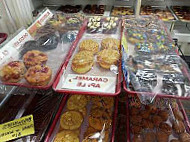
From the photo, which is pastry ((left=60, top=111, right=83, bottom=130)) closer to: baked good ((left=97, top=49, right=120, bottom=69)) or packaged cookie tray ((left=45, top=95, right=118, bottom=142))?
packaged cookie tray ((left=45, top=95, right=118, bottom=142))

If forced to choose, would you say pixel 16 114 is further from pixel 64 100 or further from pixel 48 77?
pixel 48 77

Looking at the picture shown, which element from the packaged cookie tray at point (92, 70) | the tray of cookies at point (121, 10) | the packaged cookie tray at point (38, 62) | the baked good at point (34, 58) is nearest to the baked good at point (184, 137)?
the packaged cookie tray at point (92, 70)

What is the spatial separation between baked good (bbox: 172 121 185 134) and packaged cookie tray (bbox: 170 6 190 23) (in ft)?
5.70

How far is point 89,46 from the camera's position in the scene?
1.13m

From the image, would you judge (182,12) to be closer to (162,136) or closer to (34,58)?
(162,136)

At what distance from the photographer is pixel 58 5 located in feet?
9.62

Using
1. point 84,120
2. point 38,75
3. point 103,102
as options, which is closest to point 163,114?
point 103,102

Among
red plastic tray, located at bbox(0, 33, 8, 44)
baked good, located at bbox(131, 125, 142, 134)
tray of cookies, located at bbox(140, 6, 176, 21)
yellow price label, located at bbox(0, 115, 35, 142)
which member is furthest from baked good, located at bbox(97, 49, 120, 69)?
tray of cookies, located at bbox(140, 6, 176, 21)

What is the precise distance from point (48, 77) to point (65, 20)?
757 millimetres

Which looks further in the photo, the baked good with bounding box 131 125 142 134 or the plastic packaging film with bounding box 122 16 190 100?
the baked good with bounding box 131 125 142 134

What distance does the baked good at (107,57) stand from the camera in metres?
0.96

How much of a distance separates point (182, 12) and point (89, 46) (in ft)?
6.74

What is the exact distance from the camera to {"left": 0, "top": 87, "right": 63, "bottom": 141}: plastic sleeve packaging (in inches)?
42.4

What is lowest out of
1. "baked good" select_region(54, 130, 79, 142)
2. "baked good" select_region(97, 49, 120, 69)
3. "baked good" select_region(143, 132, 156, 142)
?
"baked good" select_region(143, 132, 156, 142)
